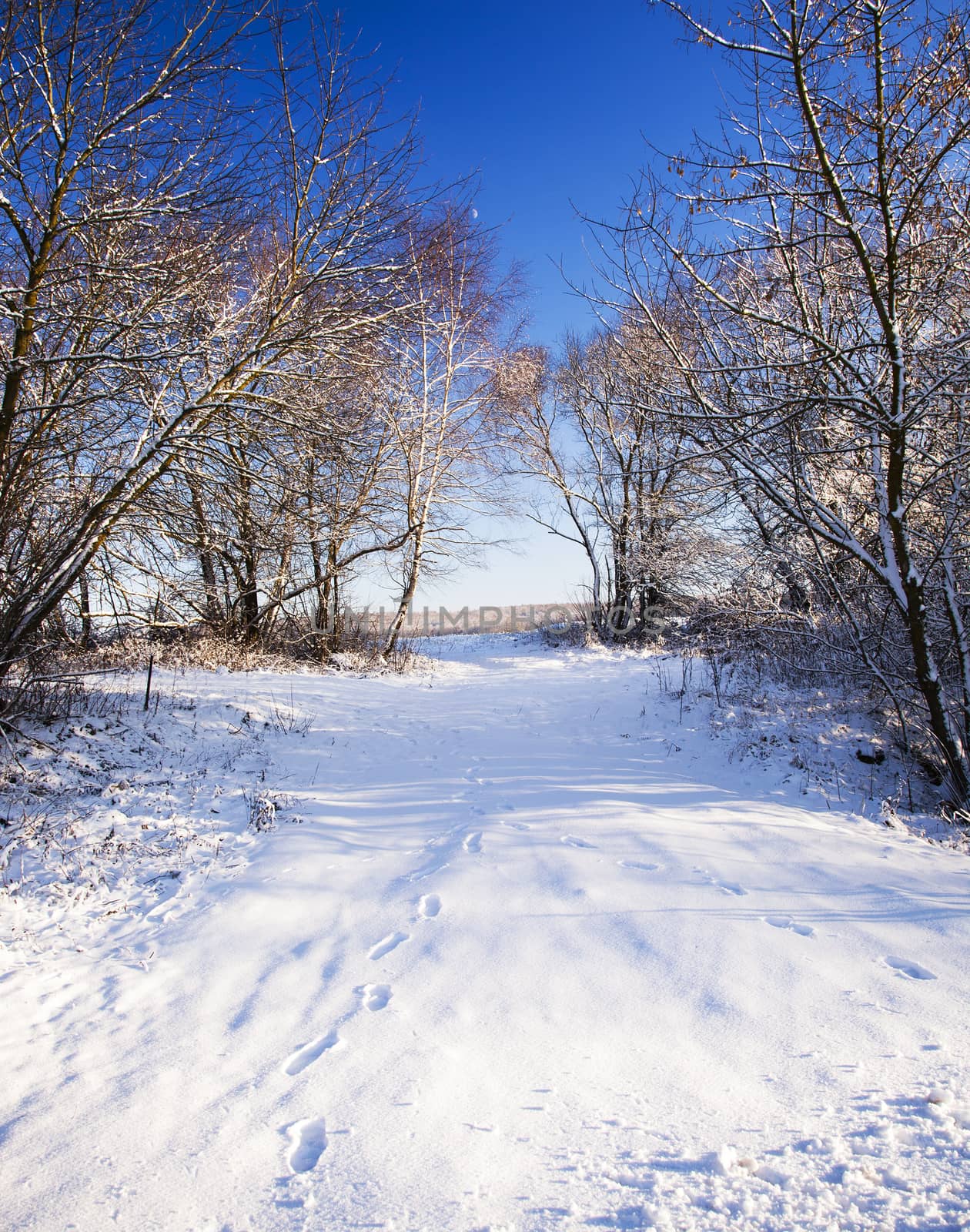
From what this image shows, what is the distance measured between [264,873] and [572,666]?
8.98m

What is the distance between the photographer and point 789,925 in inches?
119

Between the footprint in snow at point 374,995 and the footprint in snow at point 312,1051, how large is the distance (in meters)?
0.19

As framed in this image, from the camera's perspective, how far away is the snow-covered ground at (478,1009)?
167 cm

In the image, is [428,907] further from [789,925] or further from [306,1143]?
[789,925]

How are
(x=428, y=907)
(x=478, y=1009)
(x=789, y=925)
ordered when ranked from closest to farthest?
(x=478, y=1009)
(x=789, y=925)
(x=428, y=907)

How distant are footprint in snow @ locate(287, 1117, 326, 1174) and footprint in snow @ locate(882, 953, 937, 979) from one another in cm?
233

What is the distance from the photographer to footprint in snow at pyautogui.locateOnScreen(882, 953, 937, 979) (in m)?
2.56

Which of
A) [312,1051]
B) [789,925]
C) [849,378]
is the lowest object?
[312,1051]

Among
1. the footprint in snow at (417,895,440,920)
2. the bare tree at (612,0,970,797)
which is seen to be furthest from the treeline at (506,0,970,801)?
the footprint in snow at (417,895,440,920)

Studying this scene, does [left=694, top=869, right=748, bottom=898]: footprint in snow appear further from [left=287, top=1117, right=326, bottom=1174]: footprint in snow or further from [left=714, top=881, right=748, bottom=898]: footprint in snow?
[left=287, top=1117, right=326, bottom=1174]: footprint in snow

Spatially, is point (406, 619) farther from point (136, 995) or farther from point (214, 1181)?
point (214, 1181)

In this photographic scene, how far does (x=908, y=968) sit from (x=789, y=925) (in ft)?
1.63

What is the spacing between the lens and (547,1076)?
6.90ft

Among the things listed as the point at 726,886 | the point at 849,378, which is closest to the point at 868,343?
the point at 849,378
